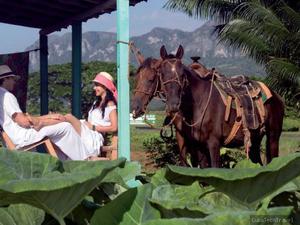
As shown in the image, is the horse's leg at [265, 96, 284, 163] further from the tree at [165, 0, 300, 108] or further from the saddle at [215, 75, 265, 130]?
the tree at [165, 0, 300, 108]

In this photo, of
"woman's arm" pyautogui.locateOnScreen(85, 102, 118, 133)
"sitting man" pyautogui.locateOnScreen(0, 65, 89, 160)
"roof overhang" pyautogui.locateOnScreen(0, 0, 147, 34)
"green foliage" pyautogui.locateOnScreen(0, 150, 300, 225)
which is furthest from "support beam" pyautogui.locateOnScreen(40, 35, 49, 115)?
"green foliage" pyautogui.locateOnScreen(0, 150, 300, 225)

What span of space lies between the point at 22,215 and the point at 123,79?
12.2ft

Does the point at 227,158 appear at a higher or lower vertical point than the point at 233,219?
lower

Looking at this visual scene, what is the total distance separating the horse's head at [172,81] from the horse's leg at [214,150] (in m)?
0.52

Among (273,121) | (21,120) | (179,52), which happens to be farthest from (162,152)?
(21,120)

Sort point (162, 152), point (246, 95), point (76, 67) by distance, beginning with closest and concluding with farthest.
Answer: point (246, 95)
point (76, 67)
point (162, 152)

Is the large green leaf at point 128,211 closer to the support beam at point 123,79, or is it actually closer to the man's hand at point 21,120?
the support beam at point 123,79

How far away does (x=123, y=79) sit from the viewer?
15.5 ft

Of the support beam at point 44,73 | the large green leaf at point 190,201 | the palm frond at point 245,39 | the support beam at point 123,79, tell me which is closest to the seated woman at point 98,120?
the support beam at point 123,79

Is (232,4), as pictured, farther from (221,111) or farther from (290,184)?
(290,184)

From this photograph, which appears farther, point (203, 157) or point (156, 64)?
point (203, 157)

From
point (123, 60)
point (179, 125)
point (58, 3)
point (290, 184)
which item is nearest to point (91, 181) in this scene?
point (290, 184)

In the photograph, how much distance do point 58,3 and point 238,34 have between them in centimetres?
1065

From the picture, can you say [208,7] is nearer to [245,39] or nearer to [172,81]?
[245,39]
